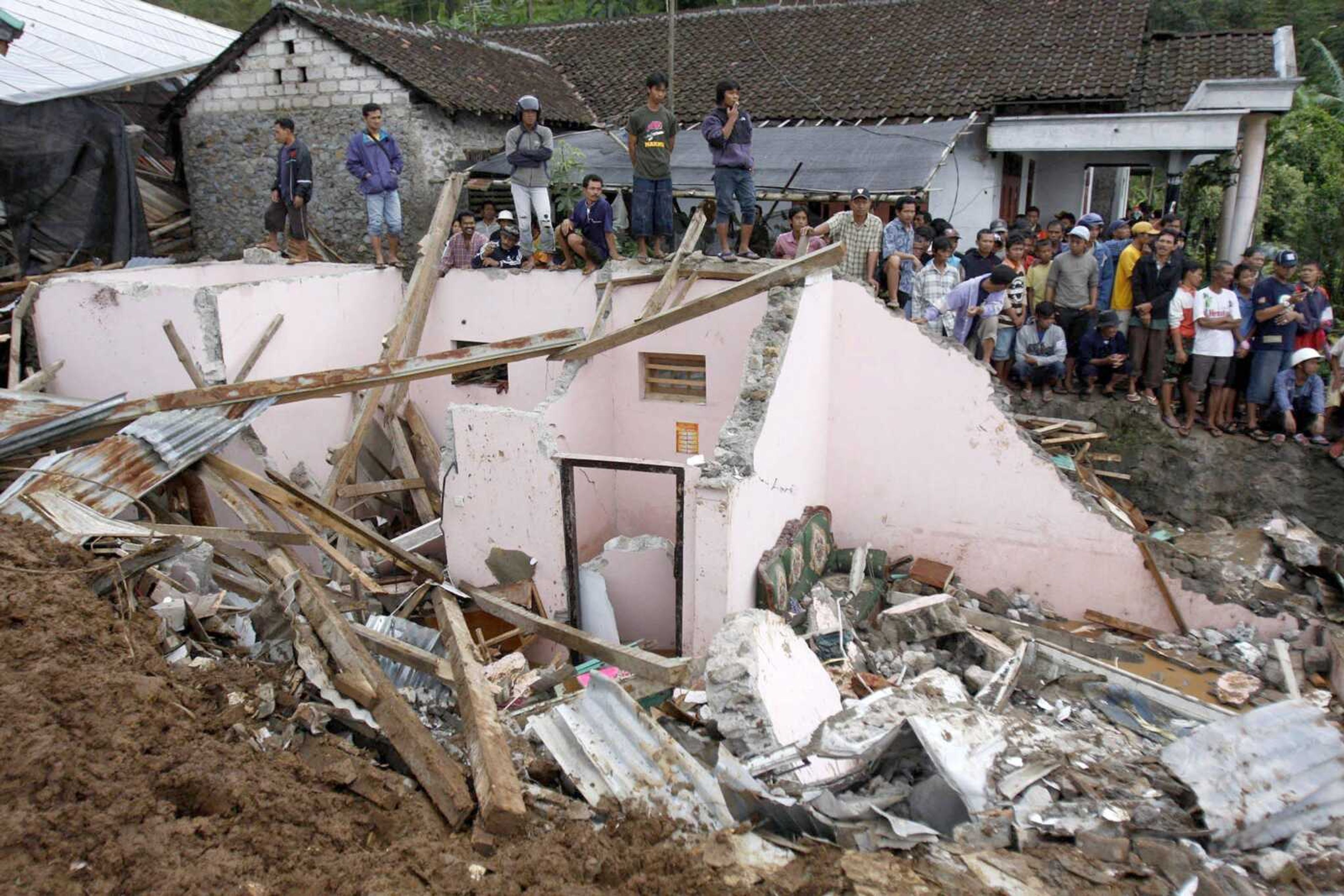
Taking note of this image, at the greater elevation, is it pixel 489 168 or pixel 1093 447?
pixel 489 168

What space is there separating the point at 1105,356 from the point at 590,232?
560 cm

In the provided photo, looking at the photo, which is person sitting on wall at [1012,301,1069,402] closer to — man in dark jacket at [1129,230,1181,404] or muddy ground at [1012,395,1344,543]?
muddy ground at [1012,395,1344,543]

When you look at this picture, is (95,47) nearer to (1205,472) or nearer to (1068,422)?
(1068,422)

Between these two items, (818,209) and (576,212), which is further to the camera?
(818,209)

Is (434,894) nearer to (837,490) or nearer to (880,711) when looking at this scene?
(880,711)

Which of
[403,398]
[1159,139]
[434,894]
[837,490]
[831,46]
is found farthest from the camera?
[831,46]

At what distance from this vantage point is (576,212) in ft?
34.5

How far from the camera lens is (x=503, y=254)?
37.7 ft

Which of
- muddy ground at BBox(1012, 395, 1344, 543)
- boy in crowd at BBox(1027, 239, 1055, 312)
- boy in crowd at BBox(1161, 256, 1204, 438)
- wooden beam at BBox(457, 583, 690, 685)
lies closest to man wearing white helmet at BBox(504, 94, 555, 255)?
wooden beam at BBox(457, 583, 690, 685)

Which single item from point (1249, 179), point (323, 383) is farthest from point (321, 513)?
point (1249, 179)

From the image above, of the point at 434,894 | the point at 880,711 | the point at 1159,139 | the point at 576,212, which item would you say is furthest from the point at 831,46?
the point at 434,894

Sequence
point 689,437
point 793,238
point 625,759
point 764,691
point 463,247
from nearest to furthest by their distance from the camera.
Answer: point 625,759 → point 764,691 → point 689,437 → point 793,238 → point 463,247

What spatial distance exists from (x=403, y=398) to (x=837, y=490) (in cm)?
539

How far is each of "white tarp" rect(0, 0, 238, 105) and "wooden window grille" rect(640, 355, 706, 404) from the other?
997 centimetres
